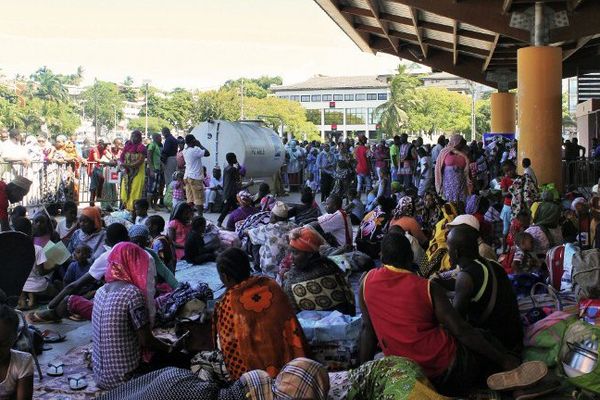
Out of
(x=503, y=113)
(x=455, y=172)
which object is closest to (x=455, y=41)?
(x=503, y=113)

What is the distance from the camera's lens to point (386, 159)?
20875mm

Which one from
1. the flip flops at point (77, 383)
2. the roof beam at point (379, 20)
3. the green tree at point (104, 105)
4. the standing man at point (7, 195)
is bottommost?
the flip flops at point (77, 383)

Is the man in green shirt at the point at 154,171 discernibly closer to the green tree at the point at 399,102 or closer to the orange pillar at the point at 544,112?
the orange pillar at the point at 544,112

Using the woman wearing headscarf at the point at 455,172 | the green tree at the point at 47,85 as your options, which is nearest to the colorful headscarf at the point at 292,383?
the woman wearing headscarf at the point at 455,172

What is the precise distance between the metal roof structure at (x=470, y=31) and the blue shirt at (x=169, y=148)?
15.9ft

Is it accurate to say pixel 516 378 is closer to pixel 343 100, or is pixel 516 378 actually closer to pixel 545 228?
pixel 545 228

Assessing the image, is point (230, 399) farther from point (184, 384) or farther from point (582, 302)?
point (582, 302)

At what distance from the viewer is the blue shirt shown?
56.1 ft

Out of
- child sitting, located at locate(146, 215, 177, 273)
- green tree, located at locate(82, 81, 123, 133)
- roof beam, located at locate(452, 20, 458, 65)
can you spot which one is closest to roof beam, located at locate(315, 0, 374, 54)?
roof beam, located at locate(452, 20, 458, 65)

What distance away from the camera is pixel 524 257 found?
746cm

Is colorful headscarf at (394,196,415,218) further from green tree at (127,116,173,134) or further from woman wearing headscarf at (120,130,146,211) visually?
green tree at (127,116,173,134)

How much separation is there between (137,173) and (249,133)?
5416 millimetres

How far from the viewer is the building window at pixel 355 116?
98.2 metres

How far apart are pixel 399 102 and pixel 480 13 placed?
6332 centimetres
